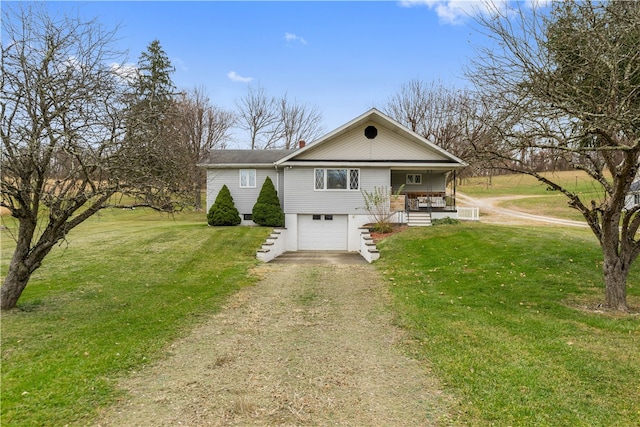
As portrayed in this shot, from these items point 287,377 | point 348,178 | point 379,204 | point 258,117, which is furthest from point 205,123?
point 287,377

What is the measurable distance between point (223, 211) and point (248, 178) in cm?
236

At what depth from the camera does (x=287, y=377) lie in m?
4.84

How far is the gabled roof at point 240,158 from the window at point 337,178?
2.87 metres

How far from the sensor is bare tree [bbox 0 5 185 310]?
614 centimetres

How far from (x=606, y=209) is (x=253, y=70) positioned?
34.8 m

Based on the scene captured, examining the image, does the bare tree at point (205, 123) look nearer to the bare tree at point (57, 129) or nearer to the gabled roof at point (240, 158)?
the gabled roof at point (240, 158)

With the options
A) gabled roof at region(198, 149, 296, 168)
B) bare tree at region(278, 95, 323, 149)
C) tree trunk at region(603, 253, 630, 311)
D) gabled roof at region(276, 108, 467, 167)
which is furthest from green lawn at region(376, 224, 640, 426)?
bare tree at region(278, 95, 323, 149)

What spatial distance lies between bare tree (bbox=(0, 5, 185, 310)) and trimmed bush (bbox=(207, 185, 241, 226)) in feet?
42.5

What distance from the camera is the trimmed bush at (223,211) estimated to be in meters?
20.4

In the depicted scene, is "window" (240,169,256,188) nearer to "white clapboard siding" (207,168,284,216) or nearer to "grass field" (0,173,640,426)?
"white clapboard siding" (207,168,284,216)

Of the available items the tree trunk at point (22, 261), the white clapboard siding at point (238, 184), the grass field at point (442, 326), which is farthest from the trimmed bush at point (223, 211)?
the tree trunk at point (22, 261)

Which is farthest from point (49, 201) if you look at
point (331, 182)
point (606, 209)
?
point (331, 182)

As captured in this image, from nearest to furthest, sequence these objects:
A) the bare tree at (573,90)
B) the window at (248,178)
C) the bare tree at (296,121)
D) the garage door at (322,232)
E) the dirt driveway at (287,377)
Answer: the dirt driveway at (287,377)
the bare tree at (573,90)
the garage door at (322,232)
the window at (248,178)
the bare tree at (296,121)

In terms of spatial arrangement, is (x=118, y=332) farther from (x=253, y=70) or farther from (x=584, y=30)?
(x=253, y=70)
